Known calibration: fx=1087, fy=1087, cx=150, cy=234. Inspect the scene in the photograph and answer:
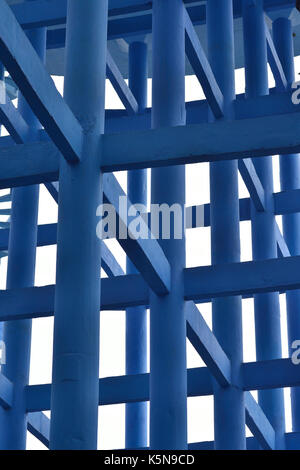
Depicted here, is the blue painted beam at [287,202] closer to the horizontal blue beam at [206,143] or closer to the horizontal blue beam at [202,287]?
the horizontal blue beam at [202,287]

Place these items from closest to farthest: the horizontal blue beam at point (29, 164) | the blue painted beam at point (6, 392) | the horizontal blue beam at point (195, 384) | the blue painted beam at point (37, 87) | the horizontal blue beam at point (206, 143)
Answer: the blue painted beam at point (37, 87), the horizontal blue beam at point (206, 143), the horizontal blue beam at point (29, 164), the blue painted beam at point (6, 392), the horizontal blue beam at point (195, 384)

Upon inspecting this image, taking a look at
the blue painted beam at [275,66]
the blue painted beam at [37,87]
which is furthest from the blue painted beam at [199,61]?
the blue painted beam at [275,66]

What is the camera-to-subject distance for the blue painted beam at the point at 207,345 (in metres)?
13.5

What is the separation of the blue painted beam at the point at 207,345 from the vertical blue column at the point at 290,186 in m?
4.78

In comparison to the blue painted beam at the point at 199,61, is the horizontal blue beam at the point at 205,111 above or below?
above

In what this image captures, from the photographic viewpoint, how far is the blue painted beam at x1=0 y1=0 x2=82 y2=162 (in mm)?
8648

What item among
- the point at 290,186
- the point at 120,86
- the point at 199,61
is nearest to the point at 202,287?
the point at 199,61

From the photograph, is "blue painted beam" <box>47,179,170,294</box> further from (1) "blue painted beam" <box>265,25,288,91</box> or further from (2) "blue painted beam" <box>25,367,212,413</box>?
(1) "blue painted beam" <box>265,25,288,91</box>

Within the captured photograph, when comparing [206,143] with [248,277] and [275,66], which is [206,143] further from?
[275,66]

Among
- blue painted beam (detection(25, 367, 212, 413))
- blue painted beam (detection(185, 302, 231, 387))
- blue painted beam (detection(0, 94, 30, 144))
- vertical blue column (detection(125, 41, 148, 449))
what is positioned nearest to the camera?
blue painted beam (detection(185, 302, 231, 387))

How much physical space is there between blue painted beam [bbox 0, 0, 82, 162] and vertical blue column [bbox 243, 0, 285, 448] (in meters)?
8.77

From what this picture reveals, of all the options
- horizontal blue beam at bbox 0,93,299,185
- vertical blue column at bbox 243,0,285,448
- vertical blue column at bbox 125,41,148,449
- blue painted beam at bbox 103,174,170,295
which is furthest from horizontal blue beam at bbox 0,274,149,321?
vertical blue column at bbox 125,41,148,449

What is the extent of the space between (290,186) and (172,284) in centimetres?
883

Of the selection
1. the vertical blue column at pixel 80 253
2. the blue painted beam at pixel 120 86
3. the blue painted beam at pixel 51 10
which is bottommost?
the vertical blue column at pixel 80 253
